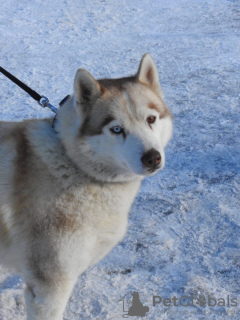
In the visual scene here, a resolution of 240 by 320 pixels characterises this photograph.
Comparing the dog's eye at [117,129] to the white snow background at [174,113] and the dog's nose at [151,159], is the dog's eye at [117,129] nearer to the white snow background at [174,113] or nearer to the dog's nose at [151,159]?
the dog's nose at [151,159]

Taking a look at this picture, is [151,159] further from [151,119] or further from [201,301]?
[201,301]

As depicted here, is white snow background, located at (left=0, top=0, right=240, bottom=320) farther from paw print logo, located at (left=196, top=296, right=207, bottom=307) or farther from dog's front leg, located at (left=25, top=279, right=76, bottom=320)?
dog's front leg, located at (left=25, top=279, right=76, bottom=320)

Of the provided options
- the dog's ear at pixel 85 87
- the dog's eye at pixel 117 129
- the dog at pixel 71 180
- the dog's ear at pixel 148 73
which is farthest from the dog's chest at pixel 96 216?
the dog's ear at pixel 148 73

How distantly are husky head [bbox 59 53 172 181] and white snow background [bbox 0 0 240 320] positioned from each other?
1.04 m

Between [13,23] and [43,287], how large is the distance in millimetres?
6548

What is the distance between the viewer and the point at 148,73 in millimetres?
2711

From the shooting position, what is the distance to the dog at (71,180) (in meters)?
2.30

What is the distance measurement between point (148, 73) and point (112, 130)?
1.95 feet

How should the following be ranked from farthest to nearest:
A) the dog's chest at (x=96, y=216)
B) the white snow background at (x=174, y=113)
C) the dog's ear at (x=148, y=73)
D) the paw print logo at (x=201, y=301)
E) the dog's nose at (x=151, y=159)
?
the white snow background at (x=174, y=113) → the paw print logo at (x=201, y=301) → the dog's ear at (x=148, y=73) → the dog's chest at (x=96, y=216) → the dog's nose at (x=151, y=159)

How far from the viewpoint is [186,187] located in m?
4.02

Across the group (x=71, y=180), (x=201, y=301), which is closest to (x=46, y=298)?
(x=71, y=180)

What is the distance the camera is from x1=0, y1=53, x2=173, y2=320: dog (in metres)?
2.30

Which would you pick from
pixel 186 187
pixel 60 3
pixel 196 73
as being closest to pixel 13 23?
pixel 60 3

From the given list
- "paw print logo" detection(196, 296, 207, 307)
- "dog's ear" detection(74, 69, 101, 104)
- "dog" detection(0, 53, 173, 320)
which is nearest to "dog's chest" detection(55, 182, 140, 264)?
"dog" detection(0, 53, 173, 320)
